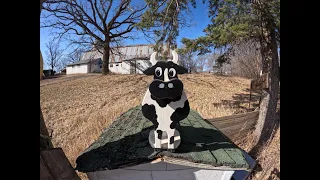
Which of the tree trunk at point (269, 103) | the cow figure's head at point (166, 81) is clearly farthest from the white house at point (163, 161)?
the tree trunk at point (269, 103)

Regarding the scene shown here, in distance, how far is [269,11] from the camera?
2.81m

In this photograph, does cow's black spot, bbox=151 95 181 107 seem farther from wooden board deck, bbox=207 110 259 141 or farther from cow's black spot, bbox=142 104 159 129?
wooden board deck, bbox=207 110 259 141

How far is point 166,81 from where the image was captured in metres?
1.34

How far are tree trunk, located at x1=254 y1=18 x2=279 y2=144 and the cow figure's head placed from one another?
233 cm

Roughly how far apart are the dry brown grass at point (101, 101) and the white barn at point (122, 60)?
449 mm

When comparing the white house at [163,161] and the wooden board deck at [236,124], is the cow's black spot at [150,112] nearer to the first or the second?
the white house at [163,161]

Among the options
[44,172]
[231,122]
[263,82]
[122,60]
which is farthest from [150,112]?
[122,60]
